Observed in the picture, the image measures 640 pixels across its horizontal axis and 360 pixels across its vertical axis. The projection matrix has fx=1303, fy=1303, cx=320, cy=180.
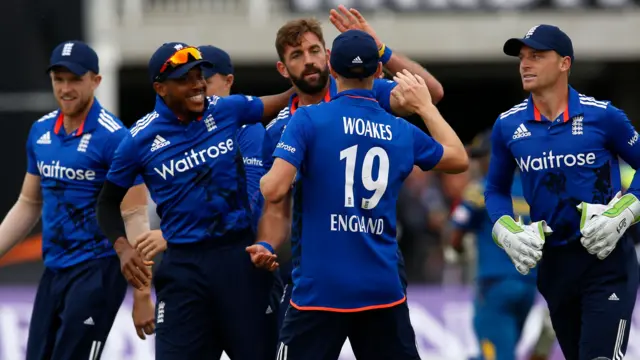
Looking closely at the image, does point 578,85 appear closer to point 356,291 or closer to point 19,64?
point 19,64

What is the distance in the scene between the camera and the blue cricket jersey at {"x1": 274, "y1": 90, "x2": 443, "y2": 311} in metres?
6.94

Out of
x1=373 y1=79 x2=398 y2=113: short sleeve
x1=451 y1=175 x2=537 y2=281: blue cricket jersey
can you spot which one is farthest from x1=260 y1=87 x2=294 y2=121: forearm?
x1=451 y1=175 x2=537 y2=281: blue cricket jersey

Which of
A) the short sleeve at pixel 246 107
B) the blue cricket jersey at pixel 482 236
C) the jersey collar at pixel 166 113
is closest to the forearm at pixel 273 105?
the short sleeve at pixel 246 107

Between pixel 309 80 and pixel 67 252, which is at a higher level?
pixel 309 80

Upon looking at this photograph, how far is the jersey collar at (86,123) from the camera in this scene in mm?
8648

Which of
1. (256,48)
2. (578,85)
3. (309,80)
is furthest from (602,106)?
(578,85)

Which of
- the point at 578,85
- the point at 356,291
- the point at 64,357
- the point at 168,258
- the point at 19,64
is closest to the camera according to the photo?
the point at 356,291

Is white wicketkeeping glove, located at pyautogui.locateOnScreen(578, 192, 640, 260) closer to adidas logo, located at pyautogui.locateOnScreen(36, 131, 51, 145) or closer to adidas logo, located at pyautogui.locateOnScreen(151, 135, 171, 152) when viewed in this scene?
adidas logo, located at pyautogui.locateOnScreen(151, 135, 171, 152)

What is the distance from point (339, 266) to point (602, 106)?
2.03m

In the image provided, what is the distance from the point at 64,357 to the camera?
8438 millimetres

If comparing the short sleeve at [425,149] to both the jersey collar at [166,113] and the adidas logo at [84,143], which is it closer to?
the jersey collar at [166,113]

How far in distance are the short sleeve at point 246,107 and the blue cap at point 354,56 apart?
1078 mm

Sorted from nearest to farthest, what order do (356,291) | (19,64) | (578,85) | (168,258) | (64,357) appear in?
1. (356,291)
2. (168,258)
3. (64,357)
4. (19,64)
5. (578,85)

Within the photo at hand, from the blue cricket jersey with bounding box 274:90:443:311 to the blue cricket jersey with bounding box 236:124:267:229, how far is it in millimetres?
1525
